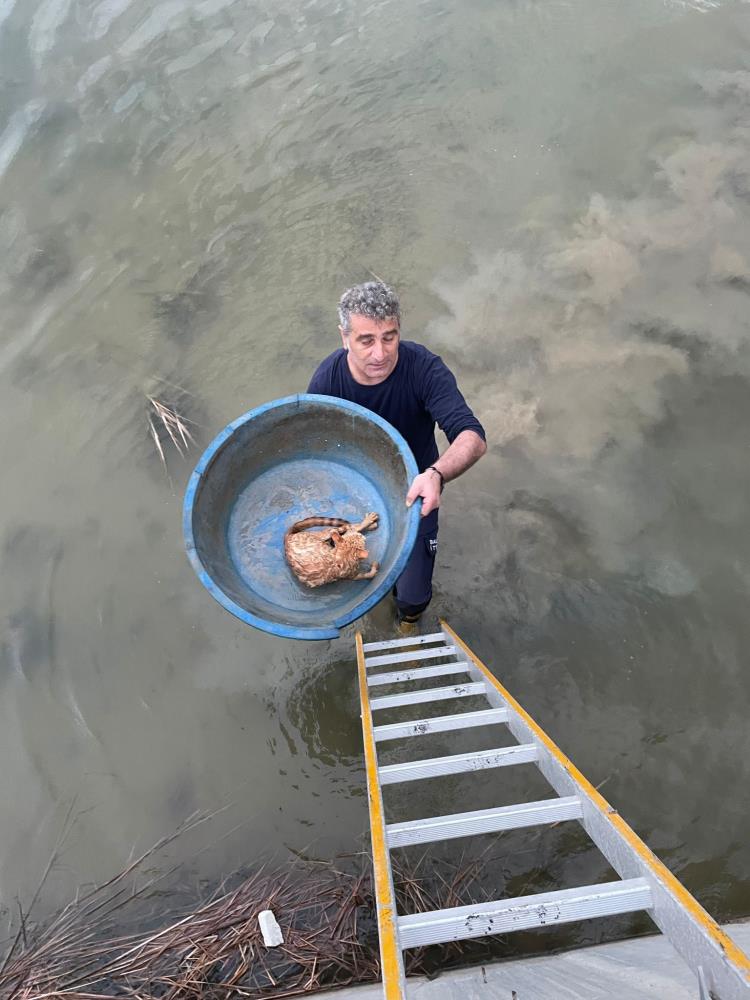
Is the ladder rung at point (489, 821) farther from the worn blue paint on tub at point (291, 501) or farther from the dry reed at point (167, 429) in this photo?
the dry reed at point (167, 429)

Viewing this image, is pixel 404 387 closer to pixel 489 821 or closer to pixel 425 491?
pixel 425 491

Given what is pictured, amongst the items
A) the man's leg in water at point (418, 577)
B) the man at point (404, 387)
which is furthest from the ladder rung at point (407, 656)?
the man at point (404, 387)

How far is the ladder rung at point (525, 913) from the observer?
155cm

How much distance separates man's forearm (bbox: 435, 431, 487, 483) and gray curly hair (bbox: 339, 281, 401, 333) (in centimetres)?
56

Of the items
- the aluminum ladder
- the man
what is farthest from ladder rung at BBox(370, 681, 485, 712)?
the man

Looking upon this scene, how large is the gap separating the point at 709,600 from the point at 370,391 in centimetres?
242

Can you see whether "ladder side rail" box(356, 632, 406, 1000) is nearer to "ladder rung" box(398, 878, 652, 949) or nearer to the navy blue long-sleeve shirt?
"ladder rung" box(398, 878, 652, 949)

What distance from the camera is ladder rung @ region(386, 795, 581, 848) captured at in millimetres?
1915

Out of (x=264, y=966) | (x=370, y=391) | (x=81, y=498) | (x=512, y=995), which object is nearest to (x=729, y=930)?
(x=512, y=995)

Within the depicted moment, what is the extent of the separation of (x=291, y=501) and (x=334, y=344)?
245cm

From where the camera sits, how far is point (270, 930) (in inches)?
114

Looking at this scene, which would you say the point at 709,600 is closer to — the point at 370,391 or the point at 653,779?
the point at 653,779

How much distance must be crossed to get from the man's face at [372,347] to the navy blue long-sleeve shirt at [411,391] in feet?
0.22

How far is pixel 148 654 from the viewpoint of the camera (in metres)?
3.93
